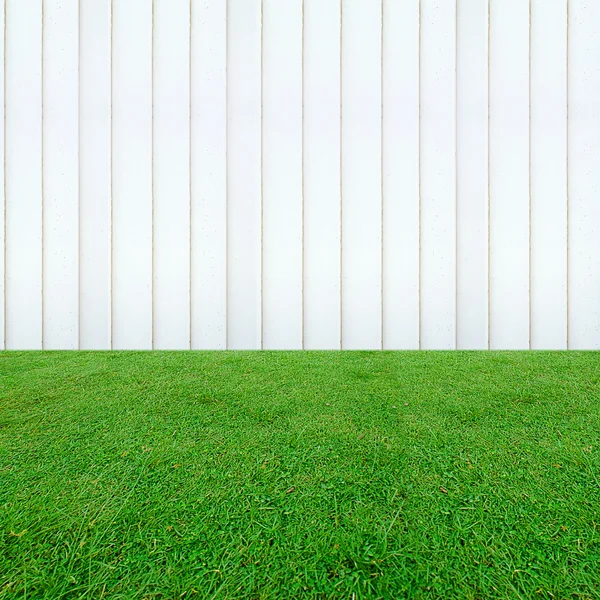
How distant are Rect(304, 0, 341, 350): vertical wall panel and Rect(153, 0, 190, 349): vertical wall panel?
56 cm

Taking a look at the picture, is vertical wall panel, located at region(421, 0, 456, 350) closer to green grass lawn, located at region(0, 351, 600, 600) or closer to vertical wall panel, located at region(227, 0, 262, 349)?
green grass lawn, located at region(0, 351, 600, 600)

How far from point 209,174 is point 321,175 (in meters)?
0.52

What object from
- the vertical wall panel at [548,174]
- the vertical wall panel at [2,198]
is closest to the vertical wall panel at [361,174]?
the vertical wall panel at [548,174]

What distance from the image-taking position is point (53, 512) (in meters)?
0.81

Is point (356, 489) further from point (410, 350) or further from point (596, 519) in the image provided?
point (410, 350)

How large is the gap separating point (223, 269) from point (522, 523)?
146cm

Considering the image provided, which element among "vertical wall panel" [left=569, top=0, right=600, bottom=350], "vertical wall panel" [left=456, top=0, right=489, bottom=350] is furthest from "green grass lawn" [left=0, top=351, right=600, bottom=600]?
"vertical wall panel" [left=569, top=0, right=600, bottom=350]

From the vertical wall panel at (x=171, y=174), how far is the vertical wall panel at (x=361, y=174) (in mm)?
742

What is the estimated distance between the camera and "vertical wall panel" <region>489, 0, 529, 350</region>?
71.2 inches

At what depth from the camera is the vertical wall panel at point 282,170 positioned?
1.79 m

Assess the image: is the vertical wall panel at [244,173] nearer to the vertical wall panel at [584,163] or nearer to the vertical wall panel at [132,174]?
the vertical wall panel at [132,174]

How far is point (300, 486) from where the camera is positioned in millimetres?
888

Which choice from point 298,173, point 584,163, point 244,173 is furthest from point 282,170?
point 584,163

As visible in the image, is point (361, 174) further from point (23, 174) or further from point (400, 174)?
point (23, 174)
